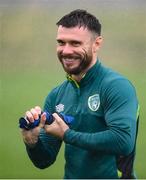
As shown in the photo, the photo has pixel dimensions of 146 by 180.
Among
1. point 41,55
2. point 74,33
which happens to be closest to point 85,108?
point 74,33

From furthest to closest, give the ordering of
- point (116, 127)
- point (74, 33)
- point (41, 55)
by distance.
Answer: point (41, 55) → point (74, 33) → point (116, 127)

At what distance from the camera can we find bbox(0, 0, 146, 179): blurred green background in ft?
5.75

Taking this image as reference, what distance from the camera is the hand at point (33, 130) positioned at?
111 cm

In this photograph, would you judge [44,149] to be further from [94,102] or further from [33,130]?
[94,102]

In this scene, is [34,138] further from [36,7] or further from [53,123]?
[36,7]

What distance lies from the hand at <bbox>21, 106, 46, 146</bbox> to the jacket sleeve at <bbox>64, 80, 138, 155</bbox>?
0.08 m

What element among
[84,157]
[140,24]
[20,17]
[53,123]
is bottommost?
[84,157]

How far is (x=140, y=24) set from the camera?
1776 mm

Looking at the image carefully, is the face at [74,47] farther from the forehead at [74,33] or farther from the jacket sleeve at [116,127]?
the jacket sleeve at [116,127]

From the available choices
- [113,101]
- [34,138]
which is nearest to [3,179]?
[34,138]

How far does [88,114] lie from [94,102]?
44mm

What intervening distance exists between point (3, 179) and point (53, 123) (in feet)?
2.47

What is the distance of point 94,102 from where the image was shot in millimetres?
1167

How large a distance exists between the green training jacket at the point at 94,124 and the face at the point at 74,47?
4 cm
